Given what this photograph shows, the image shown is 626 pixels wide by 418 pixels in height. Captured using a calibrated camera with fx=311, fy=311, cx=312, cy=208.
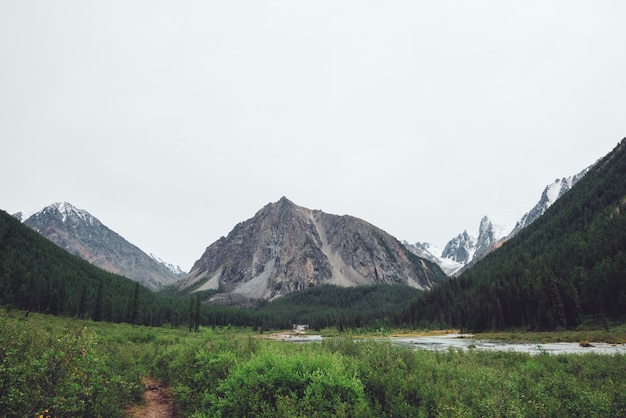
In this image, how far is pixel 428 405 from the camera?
1005 centimetres

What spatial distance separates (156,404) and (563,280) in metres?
97.0

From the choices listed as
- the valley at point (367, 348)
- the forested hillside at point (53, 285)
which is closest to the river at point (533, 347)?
the valley at point (367, 348)

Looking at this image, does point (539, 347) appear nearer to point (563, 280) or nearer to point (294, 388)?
point (294, 388)

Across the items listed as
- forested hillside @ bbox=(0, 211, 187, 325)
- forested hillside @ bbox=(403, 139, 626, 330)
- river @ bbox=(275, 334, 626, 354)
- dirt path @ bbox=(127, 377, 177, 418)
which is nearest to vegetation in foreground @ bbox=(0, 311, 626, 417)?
dirt path @ bbox=(127, 377, 177, 418)

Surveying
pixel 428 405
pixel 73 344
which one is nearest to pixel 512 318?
pixel 428 405

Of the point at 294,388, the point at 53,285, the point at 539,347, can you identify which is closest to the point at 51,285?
the point at 53,285

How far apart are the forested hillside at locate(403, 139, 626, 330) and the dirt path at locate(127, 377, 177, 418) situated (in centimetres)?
8363

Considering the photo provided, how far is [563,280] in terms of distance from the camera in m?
80.3

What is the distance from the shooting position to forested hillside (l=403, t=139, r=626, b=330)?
72750 mm

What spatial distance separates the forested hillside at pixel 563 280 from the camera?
72.8 m

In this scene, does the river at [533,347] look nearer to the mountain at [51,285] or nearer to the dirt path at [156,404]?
the dirt path at [156,404]

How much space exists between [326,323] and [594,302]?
415 ft

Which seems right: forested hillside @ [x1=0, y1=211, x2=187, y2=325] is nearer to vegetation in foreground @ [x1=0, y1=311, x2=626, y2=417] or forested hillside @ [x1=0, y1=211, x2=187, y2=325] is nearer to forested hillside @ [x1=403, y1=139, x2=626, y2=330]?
vegetation in foreground @ [x1=0, y1=311, x2=626, y2=417]

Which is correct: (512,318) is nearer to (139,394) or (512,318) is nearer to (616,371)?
(616,371)
